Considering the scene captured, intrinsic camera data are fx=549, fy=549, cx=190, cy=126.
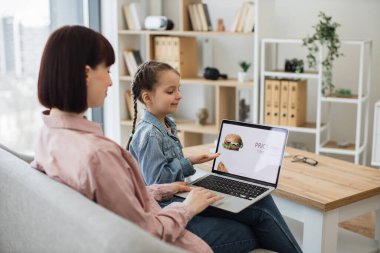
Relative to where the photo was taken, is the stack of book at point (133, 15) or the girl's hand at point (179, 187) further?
the stack of book at point (133, 15)

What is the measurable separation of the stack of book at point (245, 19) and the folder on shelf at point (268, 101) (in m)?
0.45

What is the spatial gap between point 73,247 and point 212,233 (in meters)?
0.66

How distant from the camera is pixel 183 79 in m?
4.66

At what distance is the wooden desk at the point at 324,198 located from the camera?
225 cm

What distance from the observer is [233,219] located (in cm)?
203

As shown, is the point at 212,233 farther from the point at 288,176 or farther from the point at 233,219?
the point at 288,176

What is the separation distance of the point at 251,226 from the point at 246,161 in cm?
32

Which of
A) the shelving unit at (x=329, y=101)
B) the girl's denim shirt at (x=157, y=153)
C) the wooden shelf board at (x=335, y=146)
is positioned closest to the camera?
the girl's denim shirt at (x=157, y=153)

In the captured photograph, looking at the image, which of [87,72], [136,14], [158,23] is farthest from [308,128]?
[87,72]

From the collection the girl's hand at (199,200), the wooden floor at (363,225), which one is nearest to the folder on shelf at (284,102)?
the wooden floor at (363,225)

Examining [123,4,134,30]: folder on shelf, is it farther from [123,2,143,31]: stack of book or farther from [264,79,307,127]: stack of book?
[264,79,307,127]: stack of book

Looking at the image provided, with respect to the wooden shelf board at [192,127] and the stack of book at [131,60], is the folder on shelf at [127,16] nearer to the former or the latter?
the stack of book at [131,60]

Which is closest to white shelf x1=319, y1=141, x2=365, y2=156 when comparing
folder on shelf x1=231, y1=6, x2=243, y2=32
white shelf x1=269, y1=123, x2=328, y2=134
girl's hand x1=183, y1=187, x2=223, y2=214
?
white shelf x1=269, y1=123, x2=328, y2=134

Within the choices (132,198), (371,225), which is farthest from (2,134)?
(132,198)
